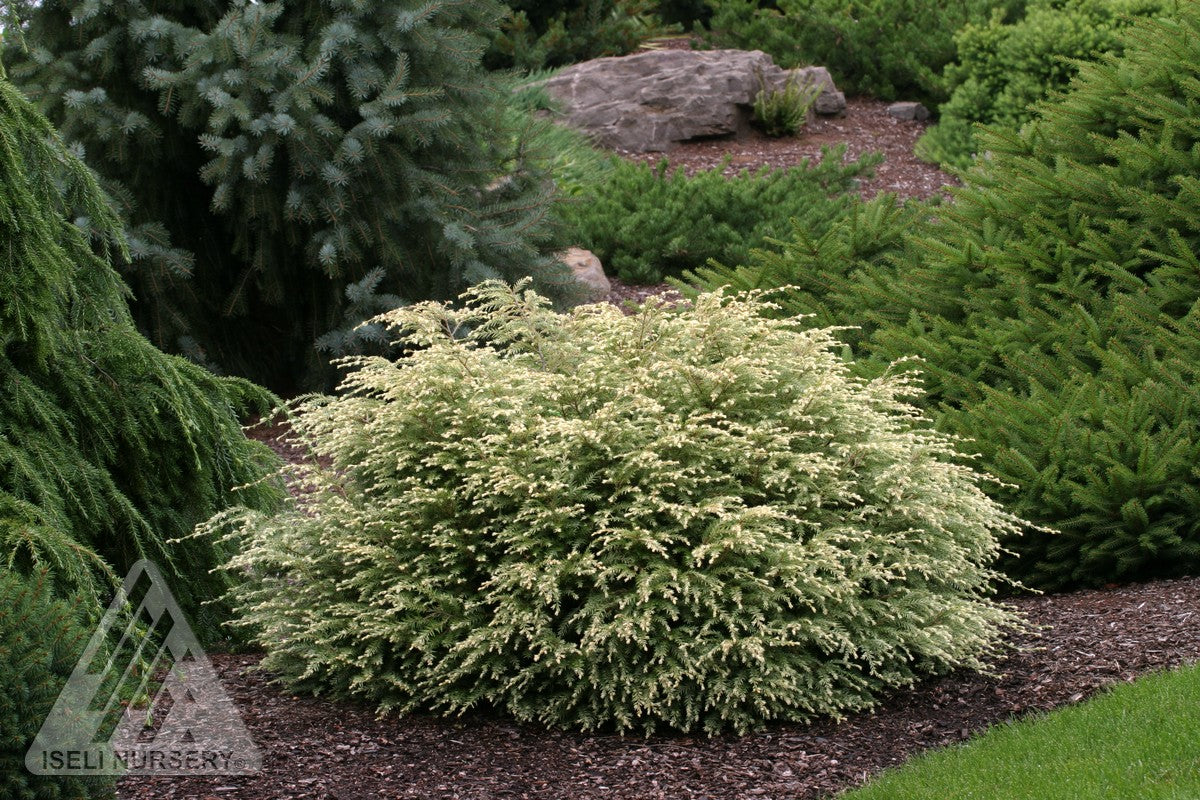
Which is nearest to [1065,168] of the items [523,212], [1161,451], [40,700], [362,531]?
[1161,451]

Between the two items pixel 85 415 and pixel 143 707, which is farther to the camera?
pixel 85 415

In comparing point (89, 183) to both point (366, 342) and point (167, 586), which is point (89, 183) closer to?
point (167, 586)

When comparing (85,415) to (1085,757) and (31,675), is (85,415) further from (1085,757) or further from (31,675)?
(1085,757)

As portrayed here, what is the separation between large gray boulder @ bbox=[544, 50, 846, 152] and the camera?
14.1 metres

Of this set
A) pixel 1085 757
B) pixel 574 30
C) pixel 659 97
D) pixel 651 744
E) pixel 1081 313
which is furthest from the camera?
pixel 574 30

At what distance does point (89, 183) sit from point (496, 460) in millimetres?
1702

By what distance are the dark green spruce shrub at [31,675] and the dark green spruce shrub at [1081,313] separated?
142 inches

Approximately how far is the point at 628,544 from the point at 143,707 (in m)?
1.65

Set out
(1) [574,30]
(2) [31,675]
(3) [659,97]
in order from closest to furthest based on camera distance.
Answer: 1. (2) [31,675]
2. (3) [659,97]
3. (1) [574,30]

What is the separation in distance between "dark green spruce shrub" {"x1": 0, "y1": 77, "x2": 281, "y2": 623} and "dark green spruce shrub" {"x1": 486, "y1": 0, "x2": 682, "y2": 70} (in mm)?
11941

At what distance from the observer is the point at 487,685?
3934 millimetres

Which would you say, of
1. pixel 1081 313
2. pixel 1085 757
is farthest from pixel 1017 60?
pixel 1085 757

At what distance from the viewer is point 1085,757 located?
3.31m

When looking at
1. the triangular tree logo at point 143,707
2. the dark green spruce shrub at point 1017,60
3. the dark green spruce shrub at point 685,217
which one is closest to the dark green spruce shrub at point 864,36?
the dark green spruce shrub at point 1017,60
